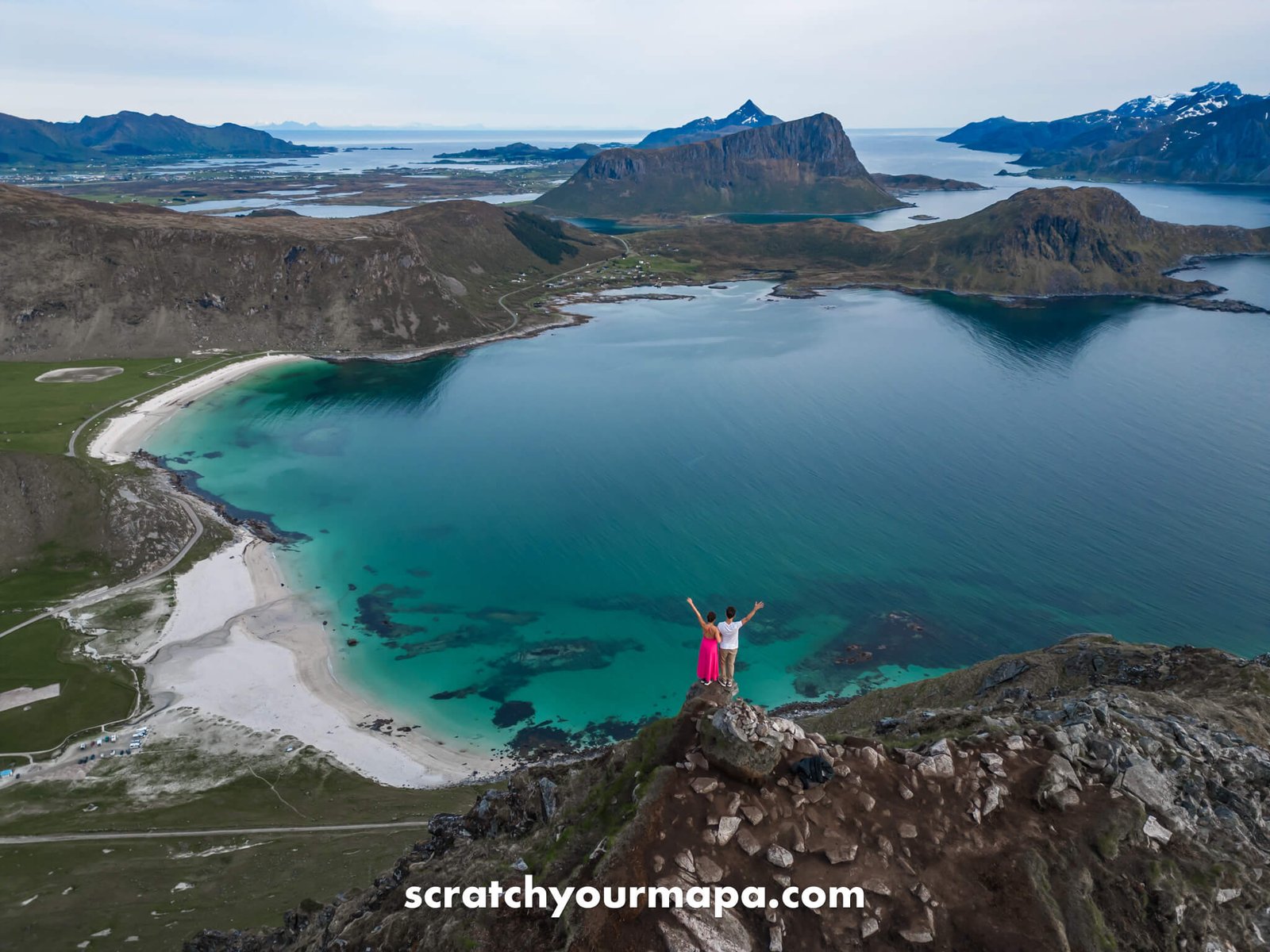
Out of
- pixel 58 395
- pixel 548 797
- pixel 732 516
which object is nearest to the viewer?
pixel 548 797

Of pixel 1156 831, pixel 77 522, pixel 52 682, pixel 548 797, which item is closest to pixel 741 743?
pixel 548 797

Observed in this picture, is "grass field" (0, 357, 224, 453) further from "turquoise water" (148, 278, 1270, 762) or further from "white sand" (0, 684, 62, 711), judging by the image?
"white sand" (0, 684, 62, 711)

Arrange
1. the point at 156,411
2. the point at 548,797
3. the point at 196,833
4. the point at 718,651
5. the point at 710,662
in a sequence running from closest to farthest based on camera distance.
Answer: the point at 710,662
the point at 718,651
the point at 548,797
the point at 196,833
the point at 156,411

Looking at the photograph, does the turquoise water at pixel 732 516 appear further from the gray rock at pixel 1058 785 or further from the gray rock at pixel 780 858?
the gray rock at pixel 780 858

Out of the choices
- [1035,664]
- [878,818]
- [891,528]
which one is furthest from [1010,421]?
[878,818]

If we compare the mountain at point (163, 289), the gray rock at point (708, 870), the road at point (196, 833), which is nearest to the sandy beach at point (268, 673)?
the road at point (196, 833)

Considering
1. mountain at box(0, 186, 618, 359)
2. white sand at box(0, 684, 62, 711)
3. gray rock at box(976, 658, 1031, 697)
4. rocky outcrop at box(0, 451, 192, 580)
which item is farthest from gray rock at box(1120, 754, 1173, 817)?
mountain at box(0, 186, 618, 359)

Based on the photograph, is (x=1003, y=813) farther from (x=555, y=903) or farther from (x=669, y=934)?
(x=555, y=903)

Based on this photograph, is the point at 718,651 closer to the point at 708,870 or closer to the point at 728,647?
the point at 728,647
